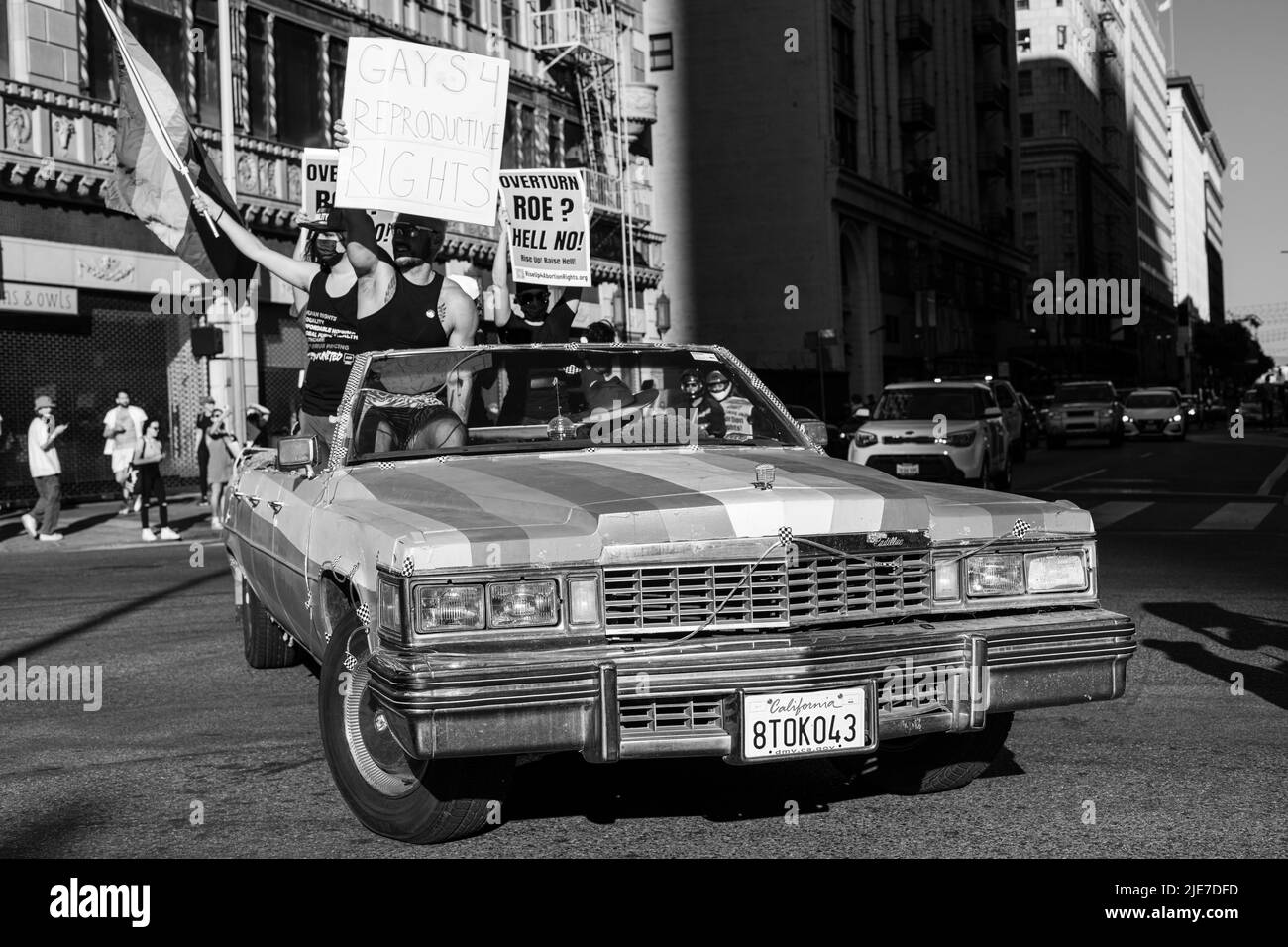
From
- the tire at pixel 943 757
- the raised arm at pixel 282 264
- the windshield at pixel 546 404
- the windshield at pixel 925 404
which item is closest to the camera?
the tire at pixel 943 757

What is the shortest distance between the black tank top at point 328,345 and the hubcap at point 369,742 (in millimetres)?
2958

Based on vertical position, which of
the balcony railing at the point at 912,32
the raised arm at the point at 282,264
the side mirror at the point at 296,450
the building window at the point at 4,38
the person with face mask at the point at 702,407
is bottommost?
the side mirror at the point at 296,450

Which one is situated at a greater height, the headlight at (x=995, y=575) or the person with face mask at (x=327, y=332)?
the person with face mask at (x=327, y=332)

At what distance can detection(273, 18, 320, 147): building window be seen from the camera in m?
29.2

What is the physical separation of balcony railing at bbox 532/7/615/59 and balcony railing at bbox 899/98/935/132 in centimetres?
2454

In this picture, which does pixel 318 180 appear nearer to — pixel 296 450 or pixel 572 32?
pixel 296 450

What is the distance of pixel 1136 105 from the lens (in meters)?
143

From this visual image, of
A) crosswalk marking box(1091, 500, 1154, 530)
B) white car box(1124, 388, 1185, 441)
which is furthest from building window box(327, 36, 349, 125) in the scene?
white car box(1124, 388, 1185, 441)

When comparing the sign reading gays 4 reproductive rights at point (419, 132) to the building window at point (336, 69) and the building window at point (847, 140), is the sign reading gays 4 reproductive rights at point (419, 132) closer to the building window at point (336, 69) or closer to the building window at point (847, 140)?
the building window at point (336, 69)

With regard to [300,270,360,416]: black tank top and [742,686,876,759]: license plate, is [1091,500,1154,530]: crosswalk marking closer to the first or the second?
[300,270,360,416]: black tank top

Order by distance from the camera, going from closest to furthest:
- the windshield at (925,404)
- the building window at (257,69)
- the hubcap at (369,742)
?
the hubcap at (369,742), the windshield at (925,404), the building window at (257,69)

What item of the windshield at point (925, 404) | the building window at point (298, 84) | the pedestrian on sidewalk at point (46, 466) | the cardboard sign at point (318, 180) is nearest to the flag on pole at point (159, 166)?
the cardboard sign at point (318, 180)

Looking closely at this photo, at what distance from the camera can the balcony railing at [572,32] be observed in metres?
38.5

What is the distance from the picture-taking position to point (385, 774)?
5023mm
